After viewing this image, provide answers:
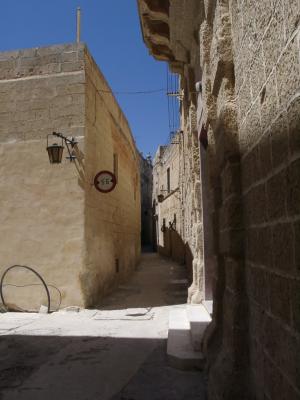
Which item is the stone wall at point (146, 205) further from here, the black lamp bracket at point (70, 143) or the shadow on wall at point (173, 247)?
the black lamp bracket at point (70, 143)

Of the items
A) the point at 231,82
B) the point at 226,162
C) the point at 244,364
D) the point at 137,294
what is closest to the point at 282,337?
the point at 244,364

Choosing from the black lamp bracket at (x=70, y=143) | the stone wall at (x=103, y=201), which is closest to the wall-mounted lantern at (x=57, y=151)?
the black lamp bracket at (x=70, y=143)

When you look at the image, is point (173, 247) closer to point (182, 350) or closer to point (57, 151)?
point (57, 151)

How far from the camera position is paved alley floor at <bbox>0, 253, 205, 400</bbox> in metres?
3.00

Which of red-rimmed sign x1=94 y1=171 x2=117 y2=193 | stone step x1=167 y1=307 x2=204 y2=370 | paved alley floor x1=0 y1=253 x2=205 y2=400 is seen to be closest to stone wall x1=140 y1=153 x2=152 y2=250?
red-rimmed sign x1=94 y1=171 x2=117 y2=193

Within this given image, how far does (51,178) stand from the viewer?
6.66 m

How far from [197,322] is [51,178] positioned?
3709 mm

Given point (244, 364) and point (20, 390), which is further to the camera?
point (20, 390)

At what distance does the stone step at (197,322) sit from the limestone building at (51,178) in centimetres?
228

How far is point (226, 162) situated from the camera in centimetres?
243

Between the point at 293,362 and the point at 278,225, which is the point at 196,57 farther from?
the point at 293,362

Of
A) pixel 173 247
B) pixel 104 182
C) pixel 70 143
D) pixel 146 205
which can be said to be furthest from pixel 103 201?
pixel 146 205

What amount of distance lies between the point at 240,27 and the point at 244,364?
182 centimetres

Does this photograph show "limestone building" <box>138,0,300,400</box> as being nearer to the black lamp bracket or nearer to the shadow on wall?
the black lamp bracket
